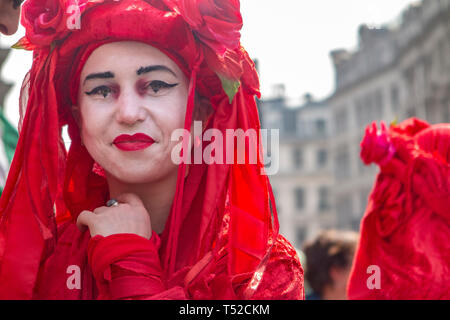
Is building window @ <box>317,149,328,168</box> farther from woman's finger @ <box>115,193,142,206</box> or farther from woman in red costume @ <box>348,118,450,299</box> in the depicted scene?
woman's finger @ <box>115,193,142,206</box>

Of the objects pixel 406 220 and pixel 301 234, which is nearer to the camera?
pixel 406 220

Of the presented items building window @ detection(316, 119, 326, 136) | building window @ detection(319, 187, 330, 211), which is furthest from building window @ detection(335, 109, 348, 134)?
building window @ detection(319, 187, 330, 211)

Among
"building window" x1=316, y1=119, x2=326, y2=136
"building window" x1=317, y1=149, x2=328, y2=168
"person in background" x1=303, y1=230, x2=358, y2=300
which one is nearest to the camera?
"person in background" x1=303, y1=230, x2=358, y2=300

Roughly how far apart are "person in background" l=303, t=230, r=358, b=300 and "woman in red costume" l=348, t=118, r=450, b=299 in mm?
1337

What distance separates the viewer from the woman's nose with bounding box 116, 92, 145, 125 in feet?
5.76

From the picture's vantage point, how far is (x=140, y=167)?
5.98 ft

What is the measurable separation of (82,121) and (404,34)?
24992mm

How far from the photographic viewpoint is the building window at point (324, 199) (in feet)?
117

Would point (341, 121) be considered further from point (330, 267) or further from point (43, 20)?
point (43, 20)

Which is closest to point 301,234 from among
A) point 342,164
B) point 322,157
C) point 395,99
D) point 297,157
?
point 297,157

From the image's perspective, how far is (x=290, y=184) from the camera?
36.2m

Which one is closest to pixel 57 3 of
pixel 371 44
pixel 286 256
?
pixel 286 256

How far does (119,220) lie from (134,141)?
225 mm

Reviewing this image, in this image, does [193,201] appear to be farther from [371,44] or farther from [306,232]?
[306,232]
